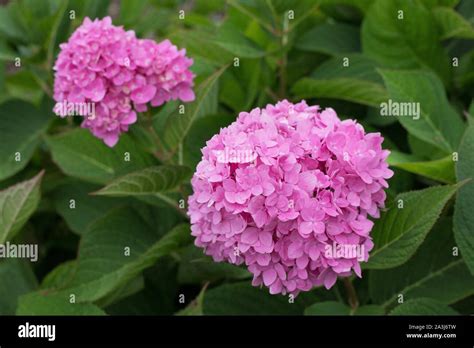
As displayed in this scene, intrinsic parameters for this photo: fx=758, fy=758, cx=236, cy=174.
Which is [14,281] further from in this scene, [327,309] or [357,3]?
[357,3]

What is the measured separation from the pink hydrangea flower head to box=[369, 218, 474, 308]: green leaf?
324 millimetres

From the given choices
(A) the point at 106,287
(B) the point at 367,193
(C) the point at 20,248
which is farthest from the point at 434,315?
(C) the point at 20,248

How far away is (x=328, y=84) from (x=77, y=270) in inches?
26.3

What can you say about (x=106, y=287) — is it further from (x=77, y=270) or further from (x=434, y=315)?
(x=434, y=315)

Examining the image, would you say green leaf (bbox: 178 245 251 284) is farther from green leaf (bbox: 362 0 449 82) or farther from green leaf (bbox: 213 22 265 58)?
green leaf (bbox: 362 0 449 82)

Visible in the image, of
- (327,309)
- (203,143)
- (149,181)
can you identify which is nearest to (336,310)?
(327,309)

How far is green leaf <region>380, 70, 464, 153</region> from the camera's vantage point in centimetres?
151

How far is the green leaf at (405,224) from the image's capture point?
45.6 inches

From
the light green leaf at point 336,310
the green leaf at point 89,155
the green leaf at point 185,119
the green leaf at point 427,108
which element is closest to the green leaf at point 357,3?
the green leaf at point 427,108

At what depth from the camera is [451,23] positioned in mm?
1771

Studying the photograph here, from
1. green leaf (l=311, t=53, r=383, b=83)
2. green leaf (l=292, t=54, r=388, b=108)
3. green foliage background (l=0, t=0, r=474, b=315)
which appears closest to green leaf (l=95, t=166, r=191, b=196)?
green foliage background (l=0, t=0, r=474, b=315)

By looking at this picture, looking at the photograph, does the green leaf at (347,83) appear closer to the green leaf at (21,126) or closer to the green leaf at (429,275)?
the green leaf at (429,275)

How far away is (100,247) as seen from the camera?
4.99 feet

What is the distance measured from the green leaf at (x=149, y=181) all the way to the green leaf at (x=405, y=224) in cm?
39
